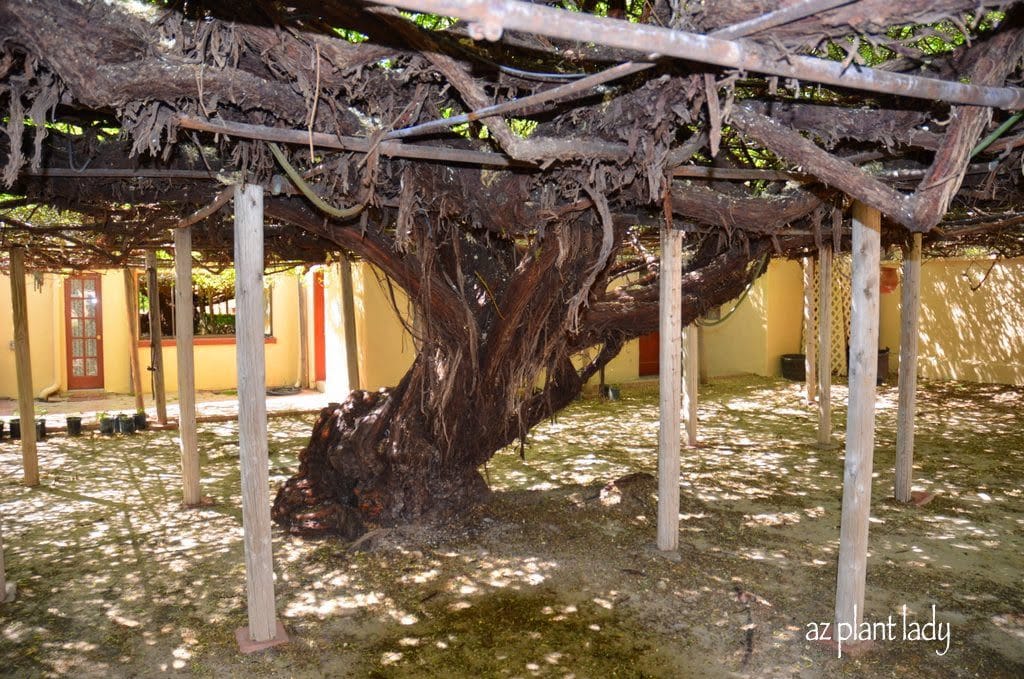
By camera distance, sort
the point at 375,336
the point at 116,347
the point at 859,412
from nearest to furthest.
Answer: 1. the point at 859,412
2. the point at 375,336
3. the point at 116,347

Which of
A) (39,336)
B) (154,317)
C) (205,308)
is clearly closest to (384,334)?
(154,317)

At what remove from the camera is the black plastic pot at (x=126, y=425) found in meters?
7.75

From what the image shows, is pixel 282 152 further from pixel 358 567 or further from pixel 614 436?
pixel 614 436

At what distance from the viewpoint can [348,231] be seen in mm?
3748

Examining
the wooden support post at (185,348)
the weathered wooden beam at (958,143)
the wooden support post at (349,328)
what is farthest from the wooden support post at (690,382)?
the weathered wooden beam at (958,143)

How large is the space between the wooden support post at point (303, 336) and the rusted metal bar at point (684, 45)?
1024 centimetres

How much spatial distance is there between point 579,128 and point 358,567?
275 centimetres

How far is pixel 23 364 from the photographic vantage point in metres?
5.34

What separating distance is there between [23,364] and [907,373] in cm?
661

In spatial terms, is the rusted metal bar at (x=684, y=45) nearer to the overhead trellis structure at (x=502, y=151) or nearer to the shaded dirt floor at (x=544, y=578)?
the overhead trellis structure at (x=502, y=151)

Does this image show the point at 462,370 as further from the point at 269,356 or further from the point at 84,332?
the point at 84,332

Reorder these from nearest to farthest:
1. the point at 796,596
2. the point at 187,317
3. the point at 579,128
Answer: the point at 579,128 → the point at 796,596 → the point at 187,317

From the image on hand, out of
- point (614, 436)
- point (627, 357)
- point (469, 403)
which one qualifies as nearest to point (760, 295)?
point (627, 357)

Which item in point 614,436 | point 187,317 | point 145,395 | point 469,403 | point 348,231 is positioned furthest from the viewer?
point 145,395
